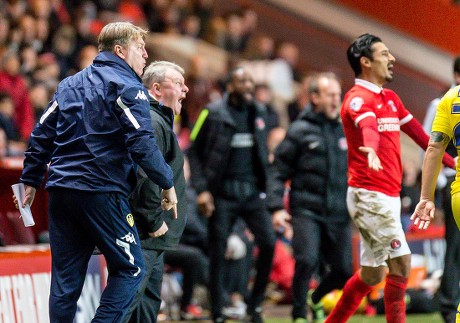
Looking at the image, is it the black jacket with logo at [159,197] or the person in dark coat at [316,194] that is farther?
the person in dark coat at [316,194]

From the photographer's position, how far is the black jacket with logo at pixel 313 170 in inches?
391

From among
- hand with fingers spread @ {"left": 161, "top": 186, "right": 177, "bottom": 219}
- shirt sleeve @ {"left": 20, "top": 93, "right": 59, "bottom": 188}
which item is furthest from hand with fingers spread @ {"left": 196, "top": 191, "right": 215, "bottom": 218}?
shirt sleeve @ {"left": 20, "top": 93, "right": 59, "bottom": 188}

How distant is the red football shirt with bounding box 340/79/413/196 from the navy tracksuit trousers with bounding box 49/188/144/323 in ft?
7.16

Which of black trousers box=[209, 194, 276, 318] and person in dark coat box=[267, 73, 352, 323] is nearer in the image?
person in dark coat box=[267, 73, 352, 323]

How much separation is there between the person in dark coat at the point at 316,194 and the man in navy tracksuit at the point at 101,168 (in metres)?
3.09

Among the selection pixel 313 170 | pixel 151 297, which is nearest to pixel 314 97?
pixel 313 170

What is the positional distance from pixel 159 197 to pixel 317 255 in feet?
9.14

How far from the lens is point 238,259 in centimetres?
1214

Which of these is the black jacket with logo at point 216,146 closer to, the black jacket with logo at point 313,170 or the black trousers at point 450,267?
the black jacket with logo at point 313,170

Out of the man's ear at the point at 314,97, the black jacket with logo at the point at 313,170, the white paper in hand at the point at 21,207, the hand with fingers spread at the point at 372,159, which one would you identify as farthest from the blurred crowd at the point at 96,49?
the hand with fingers spread at the point at 372,159

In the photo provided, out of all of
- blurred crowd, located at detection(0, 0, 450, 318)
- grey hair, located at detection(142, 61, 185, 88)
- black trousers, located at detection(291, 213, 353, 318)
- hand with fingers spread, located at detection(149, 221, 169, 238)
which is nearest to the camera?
hand with fingers spread, located at detection(149, 221, 169, 238)

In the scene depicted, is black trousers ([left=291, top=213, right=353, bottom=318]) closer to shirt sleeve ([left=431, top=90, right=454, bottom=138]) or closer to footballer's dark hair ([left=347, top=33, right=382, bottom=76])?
footballer's dark hair ([left=347, top=33, right=382, bottom=76])

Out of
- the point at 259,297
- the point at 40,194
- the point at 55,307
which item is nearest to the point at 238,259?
the point at 259,297

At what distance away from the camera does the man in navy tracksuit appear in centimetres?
667
